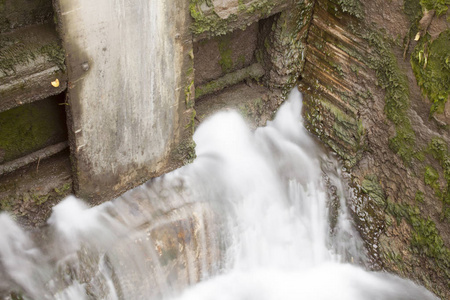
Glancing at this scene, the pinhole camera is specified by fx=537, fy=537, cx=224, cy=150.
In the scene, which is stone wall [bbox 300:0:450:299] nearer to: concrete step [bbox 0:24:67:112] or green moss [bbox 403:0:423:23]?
green moss [bbox 403:0:423:23]

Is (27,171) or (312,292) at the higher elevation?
(27,171)

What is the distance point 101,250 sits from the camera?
361 centimetres

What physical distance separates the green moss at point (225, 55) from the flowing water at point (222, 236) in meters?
0.37

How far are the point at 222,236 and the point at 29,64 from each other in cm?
196

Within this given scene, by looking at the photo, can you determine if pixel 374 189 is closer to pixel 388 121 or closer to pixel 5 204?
pixel 388 121

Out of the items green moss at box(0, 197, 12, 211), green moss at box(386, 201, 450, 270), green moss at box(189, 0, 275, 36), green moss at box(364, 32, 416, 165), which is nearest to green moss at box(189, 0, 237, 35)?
green moss at box(189, 0, 275, 36)

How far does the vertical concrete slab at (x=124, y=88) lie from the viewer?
9.80 ft

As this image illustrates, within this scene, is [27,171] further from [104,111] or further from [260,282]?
[260,282]

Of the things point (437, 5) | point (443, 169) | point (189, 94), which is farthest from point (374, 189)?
point (189, 94)

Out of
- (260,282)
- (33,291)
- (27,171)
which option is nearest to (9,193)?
(27,171)

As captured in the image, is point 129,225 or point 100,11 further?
point 129,225

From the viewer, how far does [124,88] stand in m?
3.34

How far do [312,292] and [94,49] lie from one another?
8.91ft

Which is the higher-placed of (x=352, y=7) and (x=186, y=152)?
(x=352, y=7)
